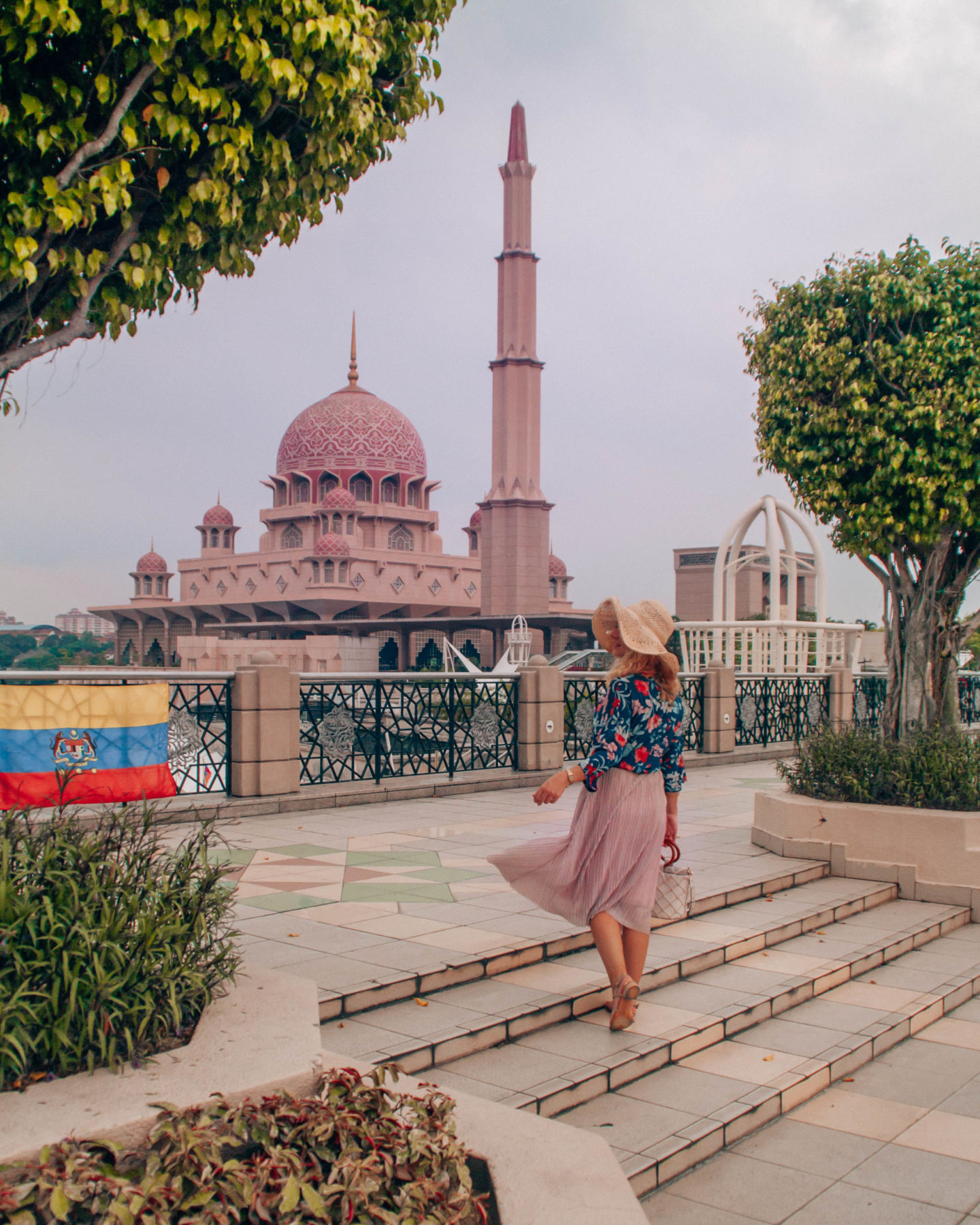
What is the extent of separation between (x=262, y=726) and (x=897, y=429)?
6.73 m

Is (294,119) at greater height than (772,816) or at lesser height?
greater

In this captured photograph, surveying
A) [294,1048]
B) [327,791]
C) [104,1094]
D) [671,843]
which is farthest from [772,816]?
[104,1094]

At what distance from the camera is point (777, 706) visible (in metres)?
18.2

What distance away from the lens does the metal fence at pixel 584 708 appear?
1474cm

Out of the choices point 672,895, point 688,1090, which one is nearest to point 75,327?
point 672,895

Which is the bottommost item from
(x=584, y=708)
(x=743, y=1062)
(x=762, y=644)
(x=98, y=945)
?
(x=743, y=1062)

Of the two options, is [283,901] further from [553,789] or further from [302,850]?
[553,789]

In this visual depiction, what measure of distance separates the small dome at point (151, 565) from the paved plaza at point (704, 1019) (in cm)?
6766

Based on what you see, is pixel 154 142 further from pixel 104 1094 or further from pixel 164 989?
pixel 104 1094

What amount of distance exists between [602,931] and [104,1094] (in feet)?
7.46

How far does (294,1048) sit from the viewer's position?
3.26m

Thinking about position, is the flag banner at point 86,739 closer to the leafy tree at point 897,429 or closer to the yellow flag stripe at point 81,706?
the yellow flag stripe at point 81,706

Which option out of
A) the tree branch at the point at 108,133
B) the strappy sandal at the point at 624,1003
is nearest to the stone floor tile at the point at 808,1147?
the strappy sandal at the point at 624,1003

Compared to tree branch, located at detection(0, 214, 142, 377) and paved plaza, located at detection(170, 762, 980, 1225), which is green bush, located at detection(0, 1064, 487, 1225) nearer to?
paved plaza, located at detection(170, 762, 980, 1225)
